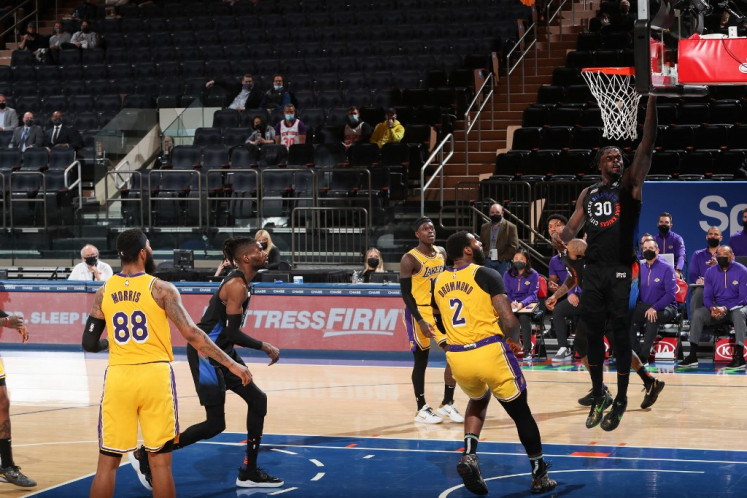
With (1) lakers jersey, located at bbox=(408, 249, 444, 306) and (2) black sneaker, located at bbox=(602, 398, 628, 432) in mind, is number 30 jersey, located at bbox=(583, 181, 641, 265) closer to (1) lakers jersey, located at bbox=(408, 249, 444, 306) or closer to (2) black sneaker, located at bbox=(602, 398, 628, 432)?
(2) black sneaker, located at bbox=(602, 398, 628, 432)

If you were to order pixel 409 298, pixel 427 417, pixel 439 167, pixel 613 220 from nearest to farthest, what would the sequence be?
pixel 613 220
pixel 409 298
pixel 427 417
pixel 439 167

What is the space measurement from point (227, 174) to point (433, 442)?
1091 centimetres

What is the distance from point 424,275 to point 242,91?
1290 centimetres

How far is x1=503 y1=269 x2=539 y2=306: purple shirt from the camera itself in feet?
49.4

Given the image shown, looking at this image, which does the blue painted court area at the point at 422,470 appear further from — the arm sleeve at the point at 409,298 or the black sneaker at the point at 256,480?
the arm sleeve at the point at 409,298

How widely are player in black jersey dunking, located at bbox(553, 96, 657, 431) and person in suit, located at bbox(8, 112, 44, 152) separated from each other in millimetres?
15225

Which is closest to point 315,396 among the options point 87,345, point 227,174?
point 87,345

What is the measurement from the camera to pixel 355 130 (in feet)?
65.0

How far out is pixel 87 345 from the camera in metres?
6.62

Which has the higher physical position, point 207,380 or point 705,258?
point 705,258

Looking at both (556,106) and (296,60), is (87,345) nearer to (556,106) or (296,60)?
(556,106)

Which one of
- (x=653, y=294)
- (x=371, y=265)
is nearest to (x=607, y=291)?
(x=653, y=294)

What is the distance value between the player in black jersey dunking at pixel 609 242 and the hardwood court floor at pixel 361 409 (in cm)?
122

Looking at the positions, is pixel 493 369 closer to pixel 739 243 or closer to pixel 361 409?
pixel 361 409
